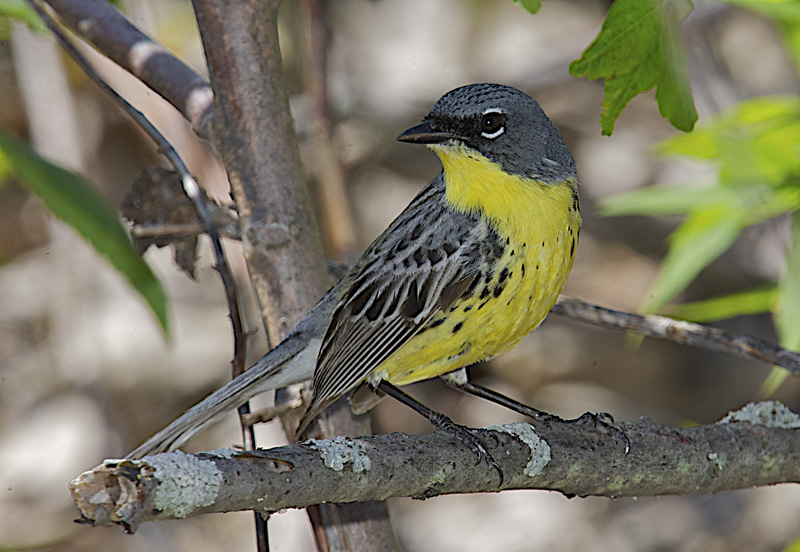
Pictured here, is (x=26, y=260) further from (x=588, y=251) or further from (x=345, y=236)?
(x=588, y=251)

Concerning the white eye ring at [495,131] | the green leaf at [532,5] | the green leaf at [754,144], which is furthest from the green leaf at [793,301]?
the green leaf at [532,5]

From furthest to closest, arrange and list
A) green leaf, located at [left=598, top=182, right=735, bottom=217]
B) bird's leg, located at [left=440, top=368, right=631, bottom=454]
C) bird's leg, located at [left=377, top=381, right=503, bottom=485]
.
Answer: green leaf, located at [left=598, top=182, right=735, bottom=217] < bird's leg, located at [left=440, top=368, right=631, bottom=454] < bird's leg, located at [left=377, top=381, right=503, bottom=485]

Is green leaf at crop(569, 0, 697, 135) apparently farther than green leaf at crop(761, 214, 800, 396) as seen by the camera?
No

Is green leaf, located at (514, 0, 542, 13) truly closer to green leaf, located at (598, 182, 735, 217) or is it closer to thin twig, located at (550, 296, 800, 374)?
thin twig, located at (550, 296, 800, 374)

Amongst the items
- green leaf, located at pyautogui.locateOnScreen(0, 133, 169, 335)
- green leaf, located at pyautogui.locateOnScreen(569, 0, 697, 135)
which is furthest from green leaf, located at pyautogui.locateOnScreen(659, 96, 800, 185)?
green leaf, located at pyautogui.locateOnScreen(0, 133, 169, 335)

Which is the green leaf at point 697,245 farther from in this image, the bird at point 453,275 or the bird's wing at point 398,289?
the bird's wing at point 398,289

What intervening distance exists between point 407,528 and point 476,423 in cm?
Answer: 87

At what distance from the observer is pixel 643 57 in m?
2.11

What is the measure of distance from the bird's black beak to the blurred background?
263cm

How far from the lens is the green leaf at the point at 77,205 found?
174cm

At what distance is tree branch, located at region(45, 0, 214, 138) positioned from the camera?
3.12 m

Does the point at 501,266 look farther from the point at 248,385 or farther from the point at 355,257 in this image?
the point at 355,257

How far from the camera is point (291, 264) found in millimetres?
2883

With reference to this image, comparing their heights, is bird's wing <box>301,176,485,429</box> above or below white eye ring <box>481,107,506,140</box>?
below
